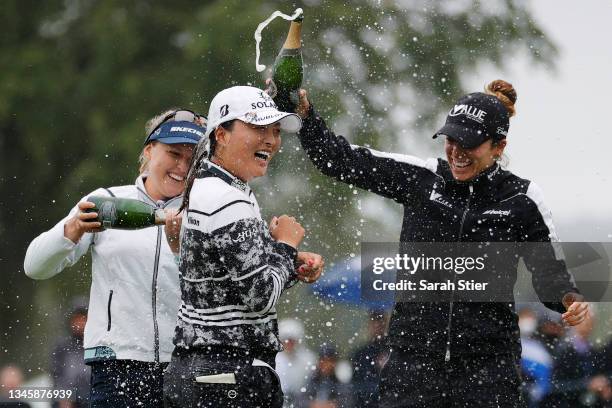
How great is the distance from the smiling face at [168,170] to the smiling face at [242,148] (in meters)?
0.73

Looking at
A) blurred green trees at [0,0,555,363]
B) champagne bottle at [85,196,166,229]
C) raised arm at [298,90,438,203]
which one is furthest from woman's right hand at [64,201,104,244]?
blurred green trees at [0,0,555,363]

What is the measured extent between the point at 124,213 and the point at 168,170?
20.3 inches

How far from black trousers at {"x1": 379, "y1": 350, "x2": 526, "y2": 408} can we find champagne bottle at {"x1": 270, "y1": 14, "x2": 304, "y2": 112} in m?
1.17

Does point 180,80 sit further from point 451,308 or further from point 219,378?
point 219,378

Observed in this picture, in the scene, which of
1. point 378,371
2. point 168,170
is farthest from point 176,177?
point 378,371

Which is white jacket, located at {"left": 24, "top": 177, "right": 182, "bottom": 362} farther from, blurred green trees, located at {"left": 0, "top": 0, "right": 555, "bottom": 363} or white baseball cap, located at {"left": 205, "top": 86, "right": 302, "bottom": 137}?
blurred green trees, located at {"left": 0, "top": 0, "right": 555, "bottom": 363}

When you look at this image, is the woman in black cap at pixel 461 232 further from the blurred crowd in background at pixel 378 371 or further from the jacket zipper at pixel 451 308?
the blurred crowd in background at pixel 378 371

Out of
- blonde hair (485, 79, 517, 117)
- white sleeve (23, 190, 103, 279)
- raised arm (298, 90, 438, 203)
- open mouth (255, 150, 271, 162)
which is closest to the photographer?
open mouth (255, 150, 271, 162)

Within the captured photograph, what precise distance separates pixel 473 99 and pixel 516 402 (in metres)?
1.27

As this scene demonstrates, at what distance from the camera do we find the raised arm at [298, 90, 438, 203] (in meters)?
5.31

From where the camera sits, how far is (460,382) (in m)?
5.08

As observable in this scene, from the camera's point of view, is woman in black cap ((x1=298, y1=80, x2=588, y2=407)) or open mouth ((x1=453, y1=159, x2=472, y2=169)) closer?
woman in black cap ((x1=298, y1=80, x2=588, y2=407))

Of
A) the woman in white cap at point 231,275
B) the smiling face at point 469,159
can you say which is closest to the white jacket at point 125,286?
the woman in white cap at point 231,275

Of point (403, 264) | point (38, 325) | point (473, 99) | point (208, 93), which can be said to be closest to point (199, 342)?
point (403, 264)
